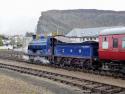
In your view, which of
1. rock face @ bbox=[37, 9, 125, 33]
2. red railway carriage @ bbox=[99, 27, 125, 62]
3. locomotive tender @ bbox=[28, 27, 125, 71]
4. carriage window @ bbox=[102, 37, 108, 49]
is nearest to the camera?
red railway carriage @ bbox=[99, 27, 125, 62]

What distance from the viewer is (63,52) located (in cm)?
3181

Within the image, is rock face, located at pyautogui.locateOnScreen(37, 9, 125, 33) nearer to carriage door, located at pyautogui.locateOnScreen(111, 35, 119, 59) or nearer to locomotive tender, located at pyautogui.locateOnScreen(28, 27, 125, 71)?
locomotive tender, located at pyautogui.locateOnScreen(28, 27, 125, 71)

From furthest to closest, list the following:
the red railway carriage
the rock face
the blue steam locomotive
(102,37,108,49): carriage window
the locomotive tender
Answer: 1. the rock face
2. the blue steam locomotive
3. (102,37,108,49): carriage window
4. the locomotive tender
5. the red railway carriage

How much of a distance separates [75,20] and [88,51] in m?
160

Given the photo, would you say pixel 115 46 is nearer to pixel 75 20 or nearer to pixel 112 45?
pixel 112 45

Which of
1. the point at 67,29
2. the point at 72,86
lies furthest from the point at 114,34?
the point at 67,29

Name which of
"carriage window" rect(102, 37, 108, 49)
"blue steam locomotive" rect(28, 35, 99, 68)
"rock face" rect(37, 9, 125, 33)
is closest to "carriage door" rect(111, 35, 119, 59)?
"carriage window" rect(102, 37, 108, 49)

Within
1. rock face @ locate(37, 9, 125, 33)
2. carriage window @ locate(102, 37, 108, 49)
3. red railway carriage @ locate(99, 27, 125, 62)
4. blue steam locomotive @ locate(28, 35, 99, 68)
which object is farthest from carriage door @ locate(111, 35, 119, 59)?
rock face @ locate(37, 9, 125, 33)

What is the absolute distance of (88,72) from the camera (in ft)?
88.3

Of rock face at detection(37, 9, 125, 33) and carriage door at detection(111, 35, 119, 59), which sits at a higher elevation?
rock face at detection(37, 9, 125, 33)

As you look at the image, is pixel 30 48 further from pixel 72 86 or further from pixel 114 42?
pixel 72 86

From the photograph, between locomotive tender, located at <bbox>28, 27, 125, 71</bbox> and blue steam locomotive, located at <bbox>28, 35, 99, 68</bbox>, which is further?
blue steam locomotive, located at <bbox>28, 35, 99, 68</bbox>

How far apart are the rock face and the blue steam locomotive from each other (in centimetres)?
13098

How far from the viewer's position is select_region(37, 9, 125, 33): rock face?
574ft
